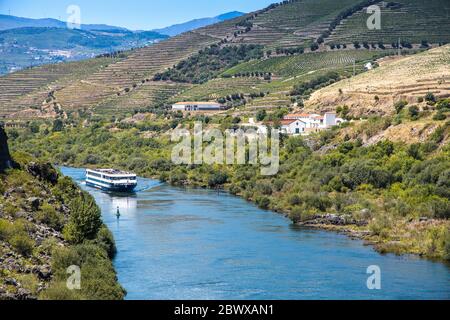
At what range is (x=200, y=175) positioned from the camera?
209 feet

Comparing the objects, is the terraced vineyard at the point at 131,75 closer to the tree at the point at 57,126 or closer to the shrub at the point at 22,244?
the tree at the point at 57,126

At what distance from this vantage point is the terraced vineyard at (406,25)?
330 ft

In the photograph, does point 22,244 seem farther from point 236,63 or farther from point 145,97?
point 236,63

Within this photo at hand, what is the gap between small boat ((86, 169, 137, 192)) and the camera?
58.4 meters

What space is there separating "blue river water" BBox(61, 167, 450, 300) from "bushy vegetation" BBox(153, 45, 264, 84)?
66427 millimetres

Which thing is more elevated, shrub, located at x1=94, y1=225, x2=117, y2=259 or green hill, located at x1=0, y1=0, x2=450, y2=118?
green hill, located at x1=0, y1=0, x2=450, y2=118

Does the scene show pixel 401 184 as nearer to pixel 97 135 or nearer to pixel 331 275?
pixel 331 275

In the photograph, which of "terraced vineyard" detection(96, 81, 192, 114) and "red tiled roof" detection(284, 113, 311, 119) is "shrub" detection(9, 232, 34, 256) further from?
"terraced vineyard" detection(96, 81, 192, 114)

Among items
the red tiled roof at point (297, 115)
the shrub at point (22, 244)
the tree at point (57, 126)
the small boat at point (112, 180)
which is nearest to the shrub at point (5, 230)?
the shrub at point (22, 244)

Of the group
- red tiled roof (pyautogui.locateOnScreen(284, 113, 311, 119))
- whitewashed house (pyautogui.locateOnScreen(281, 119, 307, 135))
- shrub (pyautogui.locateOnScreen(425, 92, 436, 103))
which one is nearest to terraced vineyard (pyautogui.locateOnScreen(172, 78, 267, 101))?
red tiled roof (pyautogui.locateOnScreen(284, 113, 311, 119))

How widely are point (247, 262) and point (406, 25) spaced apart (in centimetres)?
7656

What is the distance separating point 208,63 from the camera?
116 m

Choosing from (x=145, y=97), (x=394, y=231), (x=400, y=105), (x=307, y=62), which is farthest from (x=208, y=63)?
(x=394, y=231)

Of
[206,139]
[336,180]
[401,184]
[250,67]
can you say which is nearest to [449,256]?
[401,184]
